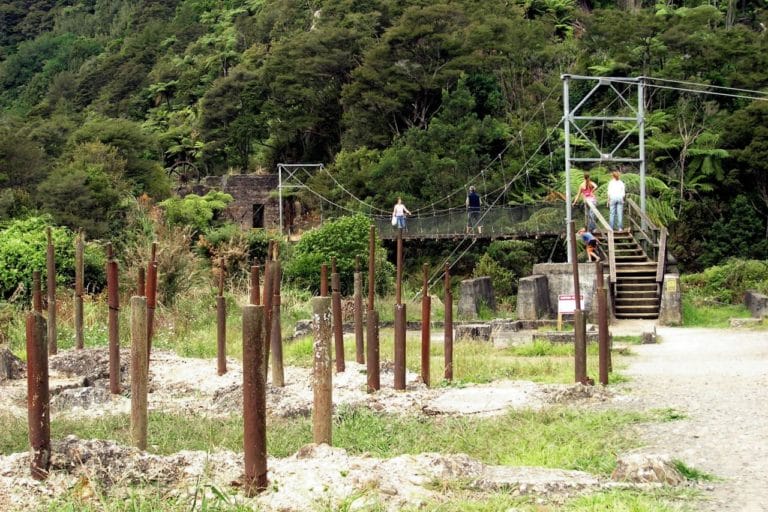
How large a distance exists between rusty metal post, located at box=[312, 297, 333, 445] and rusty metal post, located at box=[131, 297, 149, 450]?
117 centimetres

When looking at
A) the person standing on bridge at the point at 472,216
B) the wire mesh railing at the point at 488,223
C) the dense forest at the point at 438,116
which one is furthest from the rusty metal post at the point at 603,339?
the dense forest at the point at 438,116

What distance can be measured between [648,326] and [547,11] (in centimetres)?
3414

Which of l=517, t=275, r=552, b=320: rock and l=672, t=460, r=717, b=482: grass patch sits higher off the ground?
l=517, t=275, r=552, b=320: rock

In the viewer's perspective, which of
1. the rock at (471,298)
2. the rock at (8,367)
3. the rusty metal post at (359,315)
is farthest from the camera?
the rock at (471,298)

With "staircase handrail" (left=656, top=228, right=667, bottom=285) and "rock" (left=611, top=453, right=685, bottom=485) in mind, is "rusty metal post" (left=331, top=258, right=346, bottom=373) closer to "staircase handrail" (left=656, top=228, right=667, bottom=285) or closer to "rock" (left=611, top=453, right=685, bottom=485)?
"rock" (left=611, top=453, right=685, bottom=485)

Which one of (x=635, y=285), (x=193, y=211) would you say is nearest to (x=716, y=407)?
(x=635, y=285)

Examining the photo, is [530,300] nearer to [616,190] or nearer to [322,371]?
[616,190]

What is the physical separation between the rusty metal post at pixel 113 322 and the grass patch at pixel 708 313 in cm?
1244

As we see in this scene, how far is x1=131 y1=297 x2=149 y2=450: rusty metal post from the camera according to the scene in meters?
7.11

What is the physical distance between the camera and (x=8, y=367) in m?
12.4

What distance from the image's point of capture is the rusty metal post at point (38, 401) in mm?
6160

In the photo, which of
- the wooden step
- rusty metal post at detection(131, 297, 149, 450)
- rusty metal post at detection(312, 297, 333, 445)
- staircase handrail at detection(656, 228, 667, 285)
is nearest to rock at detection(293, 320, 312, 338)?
the wooden step

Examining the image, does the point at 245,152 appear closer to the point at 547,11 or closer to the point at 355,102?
the point at 355,102

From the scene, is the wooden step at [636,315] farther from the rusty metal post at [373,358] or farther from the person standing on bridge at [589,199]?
the rusty metal post at [373,358]
